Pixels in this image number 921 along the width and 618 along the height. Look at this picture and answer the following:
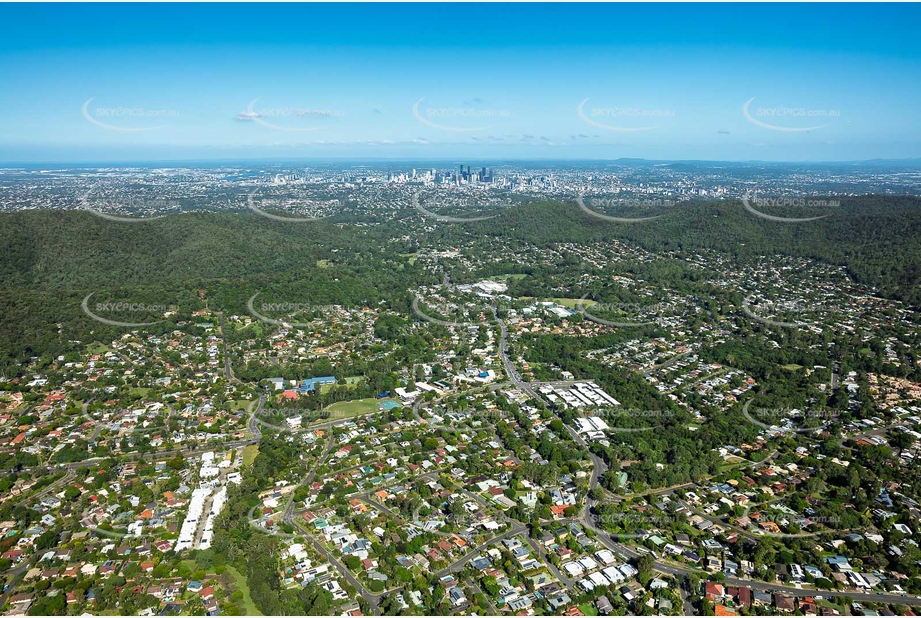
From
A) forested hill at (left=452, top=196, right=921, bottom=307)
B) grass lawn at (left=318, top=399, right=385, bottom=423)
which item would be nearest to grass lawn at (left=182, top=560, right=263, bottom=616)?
grass lawn at (left=318, top=399, right=385, bottom=423)

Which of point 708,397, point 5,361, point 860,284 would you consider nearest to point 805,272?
point 860,284

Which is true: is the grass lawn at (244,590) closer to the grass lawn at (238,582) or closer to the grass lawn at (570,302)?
the grass lawn at (238,582)

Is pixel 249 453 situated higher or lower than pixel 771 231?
lower

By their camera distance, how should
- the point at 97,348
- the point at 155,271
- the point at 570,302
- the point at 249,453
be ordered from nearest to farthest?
the point at 249,453 < the point at 97,348 < the point at 570,302 < the point at 155,271

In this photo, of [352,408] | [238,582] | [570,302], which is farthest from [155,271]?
[238,582]

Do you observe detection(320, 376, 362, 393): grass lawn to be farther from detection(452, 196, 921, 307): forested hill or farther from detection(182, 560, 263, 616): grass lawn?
detection(452, 196, 921, 307): forested hill

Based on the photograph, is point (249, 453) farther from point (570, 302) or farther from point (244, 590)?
point (570, 302)

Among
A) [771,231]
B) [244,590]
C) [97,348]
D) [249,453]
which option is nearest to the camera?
[244,590]

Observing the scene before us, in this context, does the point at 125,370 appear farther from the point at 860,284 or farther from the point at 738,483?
the point at 860,284
